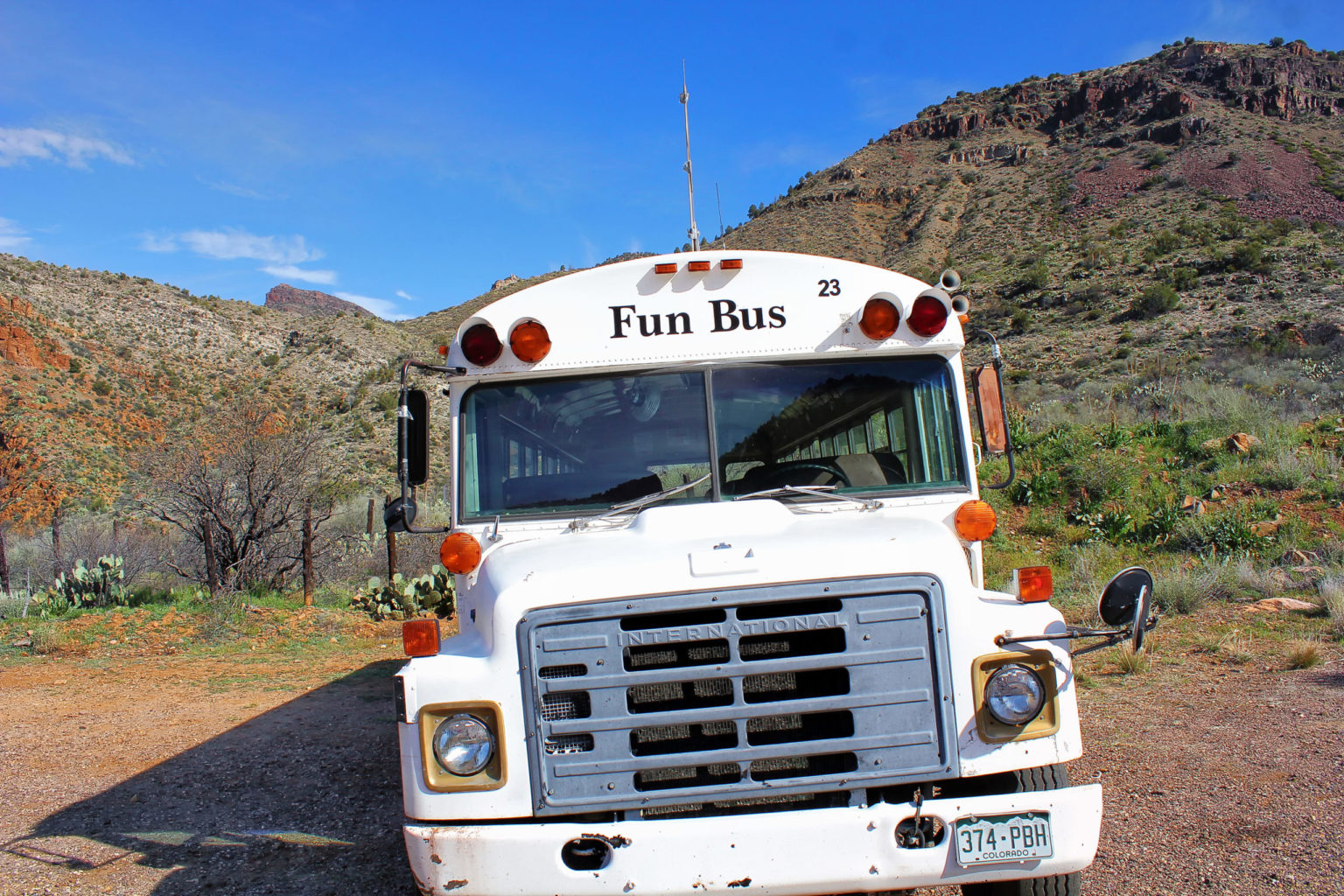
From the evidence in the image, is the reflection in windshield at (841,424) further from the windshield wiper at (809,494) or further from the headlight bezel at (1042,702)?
the headlight bezel at (1042,702)

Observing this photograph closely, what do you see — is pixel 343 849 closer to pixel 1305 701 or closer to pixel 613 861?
pixel 613 861

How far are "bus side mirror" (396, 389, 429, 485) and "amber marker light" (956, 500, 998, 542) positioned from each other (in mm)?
2331

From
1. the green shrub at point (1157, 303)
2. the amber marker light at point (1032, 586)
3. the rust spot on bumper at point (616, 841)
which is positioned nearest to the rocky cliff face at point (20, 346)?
the green shrub at point (1157, 303)

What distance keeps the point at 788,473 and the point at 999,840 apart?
1.59 m

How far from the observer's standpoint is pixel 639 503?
358 cm

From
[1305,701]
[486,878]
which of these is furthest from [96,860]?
[1305,701]

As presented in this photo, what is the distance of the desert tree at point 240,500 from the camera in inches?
483

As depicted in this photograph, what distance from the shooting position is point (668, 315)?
3.80 m

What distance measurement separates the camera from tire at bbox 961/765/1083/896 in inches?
116

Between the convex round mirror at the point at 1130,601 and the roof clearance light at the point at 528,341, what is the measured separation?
230 cm

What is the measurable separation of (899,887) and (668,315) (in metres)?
2.31

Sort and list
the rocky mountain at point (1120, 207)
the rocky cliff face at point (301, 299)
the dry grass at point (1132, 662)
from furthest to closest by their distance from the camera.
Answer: the rocky cliff face at point (301, 299), the rocky mountain at point (1120, 207), the dry grass at point (1132, 662)

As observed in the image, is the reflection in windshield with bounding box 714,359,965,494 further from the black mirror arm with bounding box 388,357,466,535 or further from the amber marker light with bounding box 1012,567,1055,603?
the black mirror arm with bounding box 388,357,466,535

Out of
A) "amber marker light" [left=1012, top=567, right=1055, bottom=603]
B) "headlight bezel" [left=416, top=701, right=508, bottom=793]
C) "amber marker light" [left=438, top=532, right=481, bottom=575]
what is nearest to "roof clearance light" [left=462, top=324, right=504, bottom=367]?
"amber marker light" [left=438, top=532, right=481, bottom=575]
